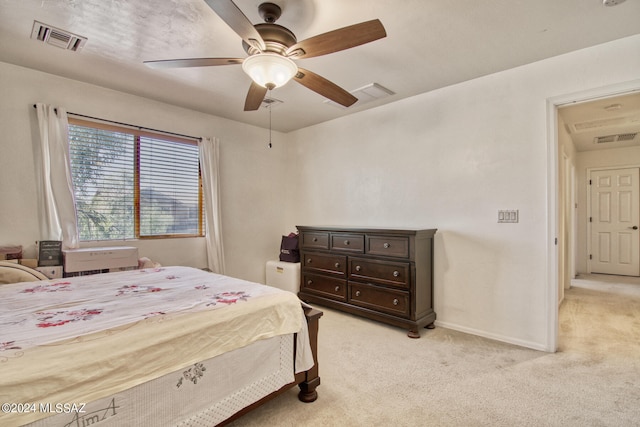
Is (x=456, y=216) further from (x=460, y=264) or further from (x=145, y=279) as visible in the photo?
(x=145, y=279)

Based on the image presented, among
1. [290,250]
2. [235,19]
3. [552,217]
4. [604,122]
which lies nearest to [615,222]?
[604,122]

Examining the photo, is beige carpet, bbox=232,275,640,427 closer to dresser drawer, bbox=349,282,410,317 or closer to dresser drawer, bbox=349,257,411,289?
dresser drawer, bbox=349,282,410,317

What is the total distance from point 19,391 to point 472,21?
301 cm

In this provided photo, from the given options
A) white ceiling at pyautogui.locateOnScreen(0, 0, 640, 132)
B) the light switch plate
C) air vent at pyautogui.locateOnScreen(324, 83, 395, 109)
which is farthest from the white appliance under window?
the light switch plate

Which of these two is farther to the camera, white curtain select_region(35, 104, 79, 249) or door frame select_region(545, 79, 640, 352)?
white curtain select_region(35, 104, 79, 249)

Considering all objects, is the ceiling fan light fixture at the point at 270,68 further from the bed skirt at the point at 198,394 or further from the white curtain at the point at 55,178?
the white curtain at the point at 55,178

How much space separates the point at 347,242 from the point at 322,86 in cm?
181

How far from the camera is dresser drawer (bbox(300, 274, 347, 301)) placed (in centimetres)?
351

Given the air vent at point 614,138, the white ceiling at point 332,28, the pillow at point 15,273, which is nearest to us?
the white ceiling at point 332,28

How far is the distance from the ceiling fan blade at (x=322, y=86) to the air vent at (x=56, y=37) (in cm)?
172

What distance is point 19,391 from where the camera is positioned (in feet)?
3.07

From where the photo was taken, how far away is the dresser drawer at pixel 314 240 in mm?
3707

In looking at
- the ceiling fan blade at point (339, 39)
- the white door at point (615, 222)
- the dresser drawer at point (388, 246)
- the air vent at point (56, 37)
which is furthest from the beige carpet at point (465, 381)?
the white door at point (615, 222)

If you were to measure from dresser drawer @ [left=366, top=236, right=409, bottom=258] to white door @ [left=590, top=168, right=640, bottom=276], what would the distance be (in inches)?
220
